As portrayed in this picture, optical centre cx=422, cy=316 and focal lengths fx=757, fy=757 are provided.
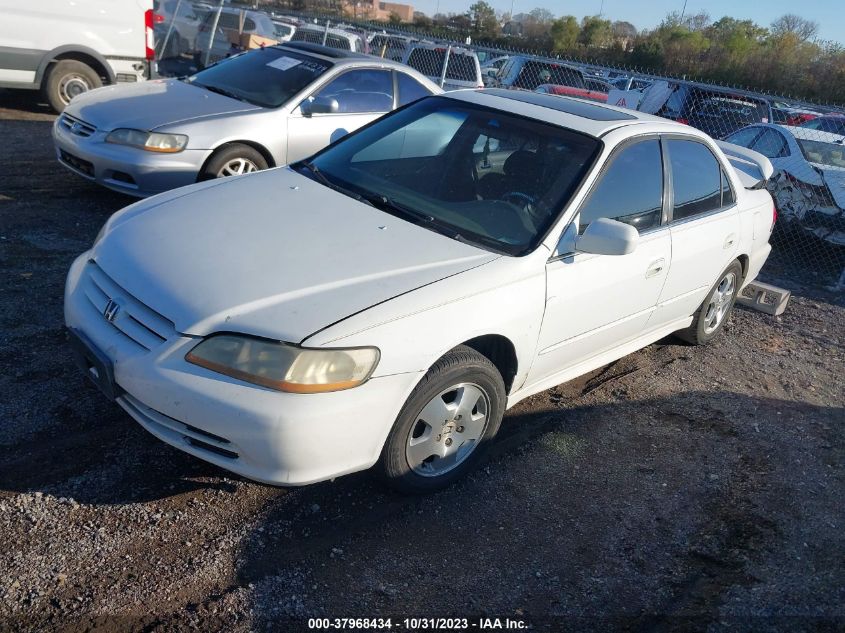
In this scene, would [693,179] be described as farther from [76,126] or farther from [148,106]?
[76,126]

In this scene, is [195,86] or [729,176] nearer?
[729,176]

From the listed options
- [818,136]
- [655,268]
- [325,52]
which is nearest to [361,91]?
[325,52]

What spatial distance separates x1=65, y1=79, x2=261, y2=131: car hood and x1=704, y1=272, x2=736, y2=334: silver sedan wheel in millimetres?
4310

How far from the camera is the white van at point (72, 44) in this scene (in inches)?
370

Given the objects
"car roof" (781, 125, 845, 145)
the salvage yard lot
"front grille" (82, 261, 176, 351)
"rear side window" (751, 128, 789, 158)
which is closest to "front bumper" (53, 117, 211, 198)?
the salvage yard lot

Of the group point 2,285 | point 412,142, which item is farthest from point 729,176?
point 2,285

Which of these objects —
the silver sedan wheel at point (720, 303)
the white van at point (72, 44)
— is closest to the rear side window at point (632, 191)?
the silver sedan wheel at point (720, 303)

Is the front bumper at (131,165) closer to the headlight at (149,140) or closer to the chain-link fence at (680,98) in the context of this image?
the headlight at (149,140)

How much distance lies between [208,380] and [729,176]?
12.8 feet

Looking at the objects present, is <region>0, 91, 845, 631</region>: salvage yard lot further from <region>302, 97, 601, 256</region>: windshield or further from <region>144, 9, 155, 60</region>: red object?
<region>144, 9, 155, 60</region>: red object

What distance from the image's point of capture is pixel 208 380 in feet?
9.33

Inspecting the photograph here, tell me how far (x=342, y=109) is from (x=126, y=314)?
4857mm

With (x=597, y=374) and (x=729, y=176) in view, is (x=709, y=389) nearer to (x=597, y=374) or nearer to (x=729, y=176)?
(x=597, y=374)

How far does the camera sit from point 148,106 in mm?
6770
